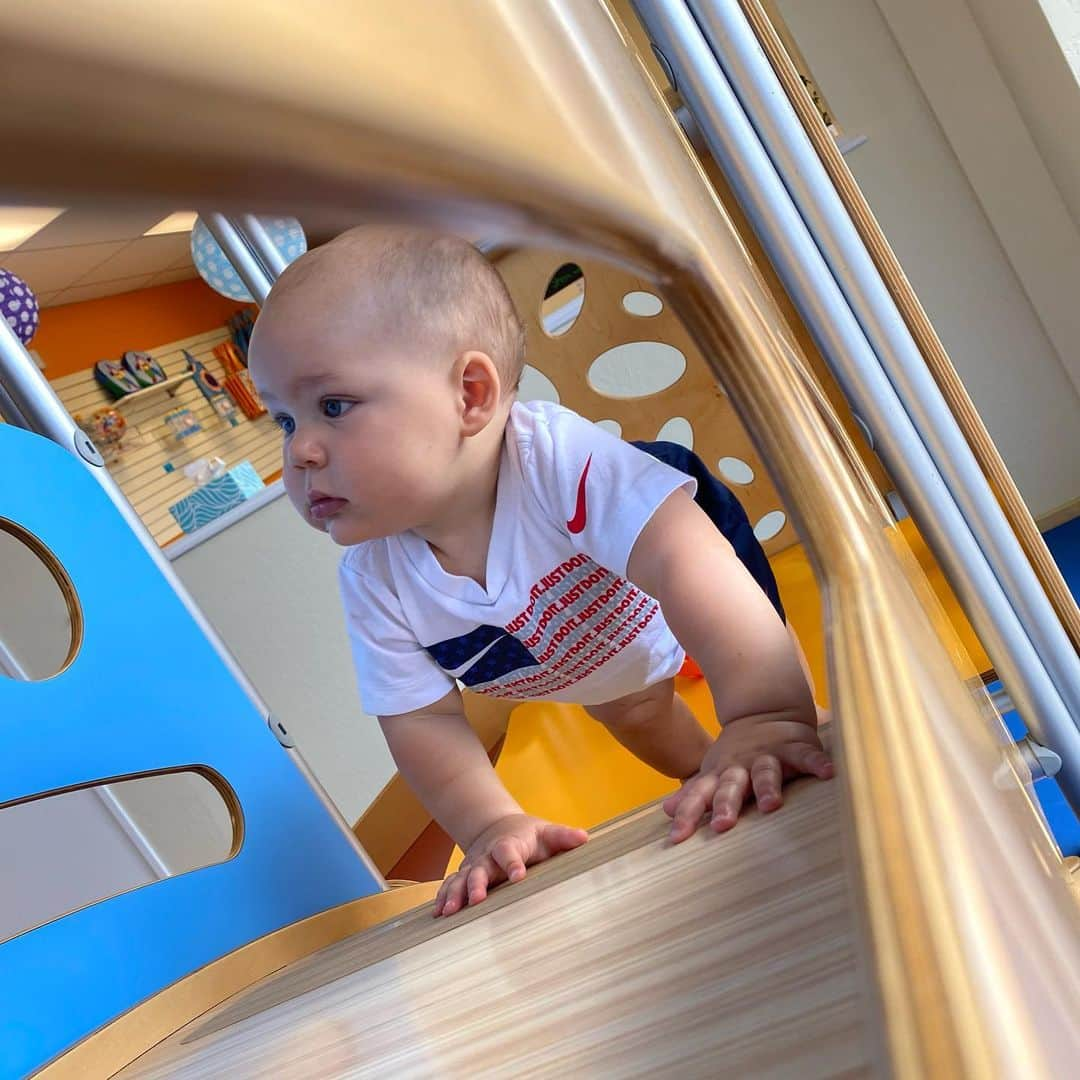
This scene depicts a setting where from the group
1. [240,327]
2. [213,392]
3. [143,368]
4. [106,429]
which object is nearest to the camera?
[106,429]

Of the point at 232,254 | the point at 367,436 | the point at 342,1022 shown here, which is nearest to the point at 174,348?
the point at 232,254

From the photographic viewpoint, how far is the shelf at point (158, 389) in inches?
208

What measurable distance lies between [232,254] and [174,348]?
17.9 ft

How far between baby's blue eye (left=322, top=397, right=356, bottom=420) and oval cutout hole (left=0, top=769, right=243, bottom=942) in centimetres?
84

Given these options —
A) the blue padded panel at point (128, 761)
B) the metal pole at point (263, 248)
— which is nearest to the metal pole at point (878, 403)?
the blue padded panel at point (128, 761)

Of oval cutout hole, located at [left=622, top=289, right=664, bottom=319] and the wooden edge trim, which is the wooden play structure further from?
oval cutout hole, located at [left=622, top=289, right=664, bottom=319]

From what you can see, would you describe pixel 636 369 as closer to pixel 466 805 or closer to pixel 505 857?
pixel 466 805

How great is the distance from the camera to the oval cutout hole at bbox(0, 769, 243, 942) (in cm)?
139

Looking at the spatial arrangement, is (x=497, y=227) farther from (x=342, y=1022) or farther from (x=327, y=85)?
(x=342, y=1022)

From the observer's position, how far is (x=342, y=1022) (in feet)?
0.80

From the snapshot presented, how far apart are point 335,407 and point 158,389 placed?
214 inches

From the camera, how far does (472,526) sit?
725 millimetres

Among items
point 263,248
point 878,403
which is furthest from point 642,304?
point 878,403

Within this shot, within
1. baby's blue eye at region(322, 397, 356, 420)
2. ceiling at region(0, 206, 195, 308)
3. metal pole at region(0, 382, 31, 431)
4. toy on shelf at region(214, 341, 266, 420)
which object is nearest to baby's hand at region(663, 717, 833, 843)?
baby's blue eye at region(322, 397, 356, 420)
